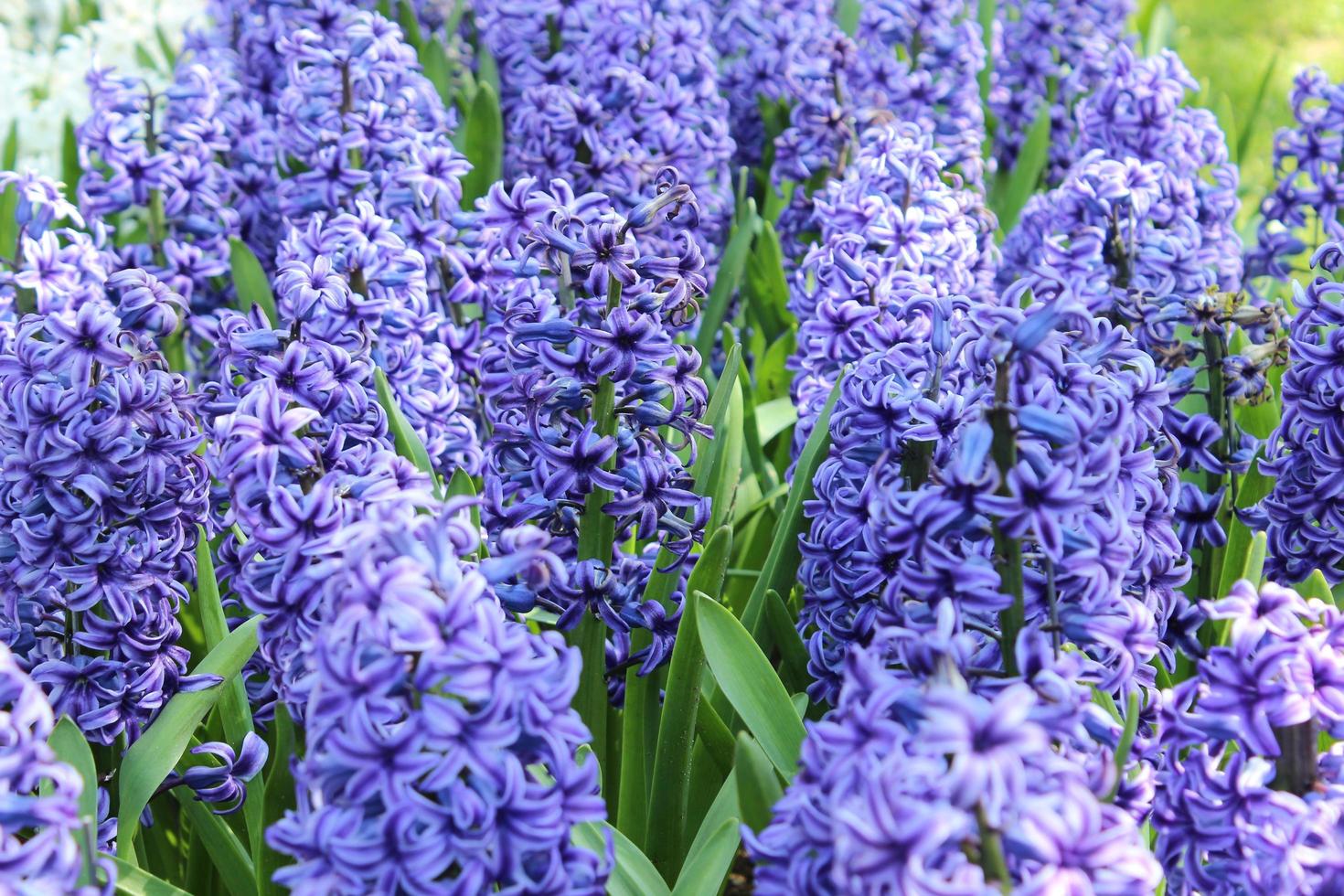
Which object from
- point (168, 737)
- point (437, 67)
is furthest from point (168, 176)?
point (168, 737)

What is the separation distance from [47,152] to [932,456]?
484 cm

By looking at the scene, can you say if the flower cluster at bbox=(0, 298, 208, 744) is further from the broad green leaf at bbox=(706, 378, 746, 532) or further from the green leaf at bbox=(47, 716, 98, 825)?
the broad green leaf at bbox=(706, 378, 746, 532)

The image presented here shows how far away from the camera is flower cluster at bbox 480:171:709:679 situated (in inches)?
89.2

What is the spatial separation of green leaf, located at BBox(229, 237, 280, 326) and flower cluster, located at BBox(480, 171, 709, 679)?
149 cm

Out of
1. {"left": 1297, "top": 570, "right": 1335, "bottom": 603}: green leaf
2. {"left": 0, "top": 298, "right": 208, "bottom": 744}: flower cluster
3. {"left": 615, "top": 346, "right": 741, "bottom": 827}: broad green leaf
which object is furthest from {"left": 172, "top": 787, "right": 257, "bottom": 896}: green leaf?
{"left": 1297, "top": 570, "right": 1335, "bottom": 603}: green leaf

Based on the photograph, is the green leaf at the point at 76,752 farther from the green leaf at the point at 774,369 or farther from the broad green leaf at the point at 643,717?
the green leaf at the point at 774,369

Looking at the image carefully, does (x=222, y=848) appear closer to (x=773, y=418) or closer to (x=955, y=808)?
(x=955, y=808)

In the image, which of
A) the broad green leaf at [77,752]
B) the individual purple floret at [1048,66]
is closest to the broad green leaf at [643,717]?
the broad green leaf at [77,752]

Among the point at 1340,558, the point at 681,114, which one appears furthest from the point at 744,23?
the point at 1340,558

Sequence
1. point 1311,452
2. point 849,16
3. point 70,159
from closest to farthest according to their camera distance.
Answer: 1. point 1311,452
2. point 70,159
3. point 849,16

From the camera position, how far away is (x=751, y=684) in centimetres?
215

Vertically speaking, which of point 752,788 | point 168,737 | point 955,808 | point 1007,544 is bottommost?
point 168,737

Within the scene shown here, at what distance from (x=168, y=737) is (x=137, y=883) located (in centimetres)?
24

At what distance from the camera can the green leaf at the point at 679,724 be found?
2.25 metres
